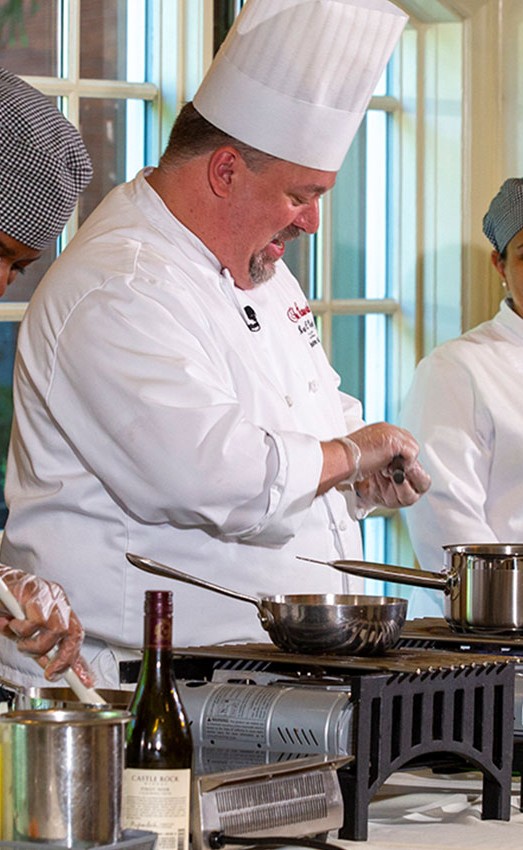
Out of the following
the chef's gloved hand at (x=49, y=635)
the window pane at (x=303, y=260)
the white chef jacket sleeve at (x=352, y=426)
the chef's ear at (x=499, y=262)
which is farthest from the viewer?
the window pane at (x=303, y=260)

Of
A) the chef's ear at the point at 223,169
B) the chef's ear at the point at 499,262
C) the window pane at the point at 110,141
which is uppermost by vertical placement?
the window pane at the point at 110,141

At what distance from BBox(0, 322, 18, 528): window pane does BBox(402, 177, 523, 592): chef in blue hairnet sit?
90 cm

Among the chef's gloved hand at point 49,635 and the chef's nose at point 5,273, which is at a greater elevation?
the chef's nose at point 5,273

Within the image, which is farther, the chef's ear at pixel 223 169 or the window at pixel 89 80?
the window at pixel 89 80

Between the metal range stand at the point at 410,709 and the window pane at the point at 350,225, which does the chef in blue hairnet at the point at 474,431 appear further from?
the metal range stand at the point at 410,709

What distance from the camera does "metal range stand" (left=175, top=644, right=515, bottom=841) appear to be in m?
1.50

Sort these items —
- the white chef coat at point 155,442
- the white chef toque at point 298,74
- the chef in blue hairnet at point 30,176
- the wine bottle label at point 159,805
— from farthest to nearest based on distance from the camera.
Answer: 1. the white chef toque at point 298,74
2. the white chef coat at point 155,442
3. the chef in blue hairnet at point 30,176
4. the wine bottle label at point 159,805

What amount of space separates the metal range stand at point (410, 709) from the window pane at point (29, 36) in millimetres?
1993

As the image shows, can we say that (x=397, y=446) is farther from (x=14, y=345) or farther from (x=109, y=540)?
(x=14, y=345)

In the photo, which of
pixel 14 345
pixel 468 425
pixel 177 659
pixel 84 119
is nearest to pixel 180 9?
pixel 84 119

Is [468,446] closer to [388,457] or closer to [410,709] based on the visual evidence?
[388,457]

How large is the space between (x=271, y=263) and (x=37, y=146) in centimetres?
68

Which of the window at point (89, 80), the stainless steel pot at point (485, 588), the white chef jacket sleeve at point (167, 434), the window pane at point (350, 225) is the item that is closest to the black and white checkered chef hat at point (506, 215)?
the window pane at point (350, 225)

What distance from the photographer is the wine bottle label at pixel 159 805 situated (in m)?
1.25
